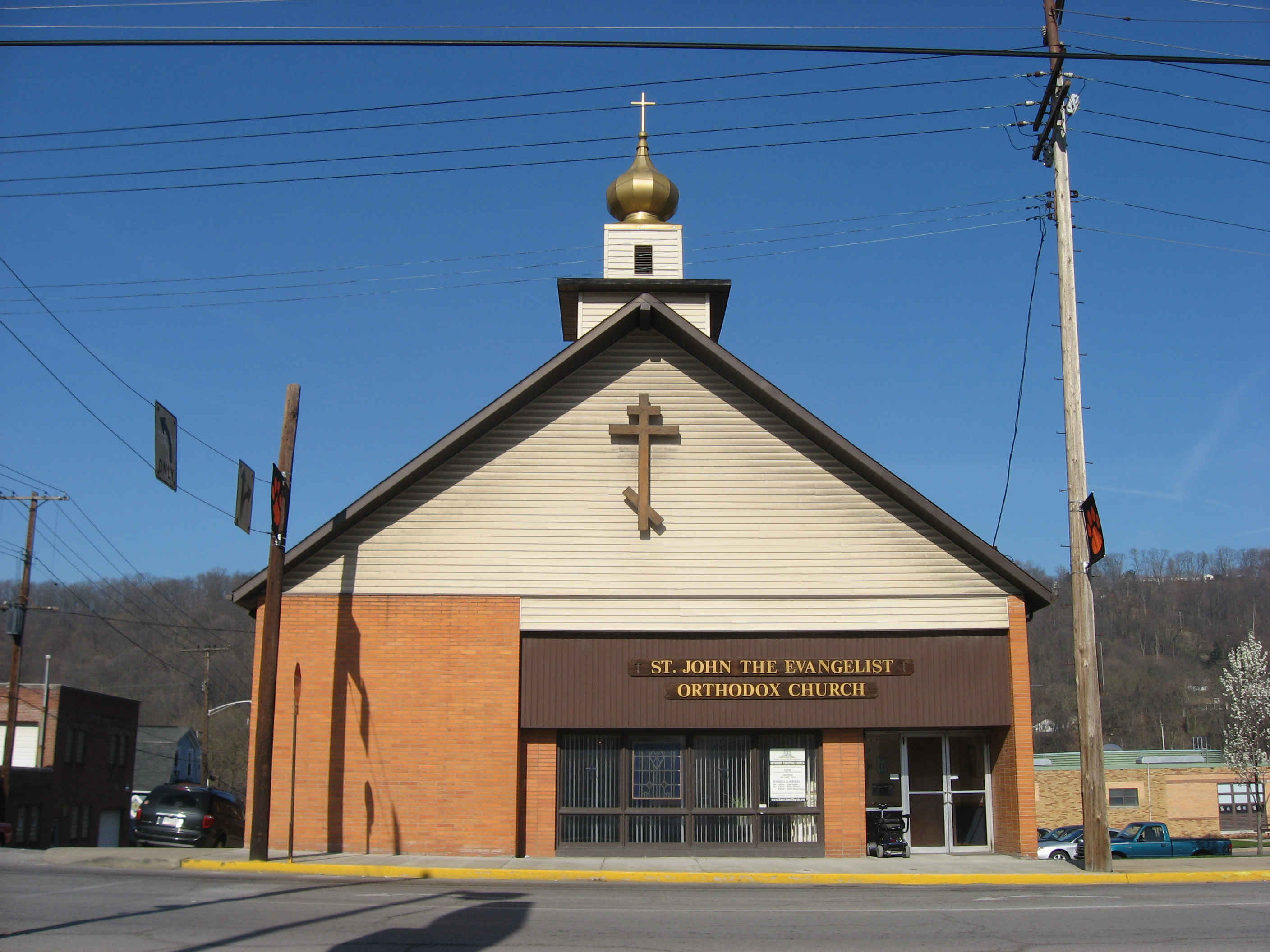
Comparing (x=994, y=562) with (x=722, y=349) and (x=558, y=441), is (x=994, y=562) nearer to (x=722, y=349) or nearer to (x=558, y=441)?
(x=722, y=349)

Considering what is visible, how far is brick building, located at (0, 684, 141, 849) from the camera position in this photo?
40125 millimetres

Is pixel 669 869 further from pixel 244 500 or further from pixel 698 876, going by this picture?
pixel 244 500

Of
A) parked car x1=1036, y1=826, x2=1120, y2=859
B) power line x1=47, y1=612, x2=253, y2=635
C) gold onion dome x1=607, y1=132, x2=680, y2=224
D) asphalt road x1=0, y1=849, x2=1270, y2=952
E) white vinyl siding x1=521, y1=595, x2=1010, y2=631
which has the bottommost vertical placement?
parked car x1=1036, y1=826, x2=1120, y2=859

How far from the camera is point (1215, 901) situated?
13.7 meters

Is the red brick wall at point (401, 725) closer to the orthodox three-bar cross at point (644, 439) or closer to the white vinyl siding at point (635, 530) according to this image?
the white vinyl siding at point (635, 530)

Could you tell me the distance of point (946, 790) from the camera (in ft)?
65.2

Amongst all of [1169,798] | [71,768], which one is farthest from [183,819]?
[1169,798]

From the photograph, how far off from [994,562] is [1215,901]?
22.4 ft

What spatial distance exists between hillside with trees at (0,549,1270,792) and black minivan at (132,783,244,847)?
17208mm

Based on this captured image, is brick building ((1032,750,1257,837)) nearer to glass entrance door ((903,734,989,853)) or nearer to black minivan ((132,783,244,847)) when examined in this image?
glass entrance door ((903,734,989,853))

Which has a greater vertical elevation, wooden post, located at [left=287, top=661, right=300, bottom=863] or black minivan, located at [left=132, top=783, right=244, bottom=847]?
wooden post, located at [left=287, top=661, right=300, bottom=863]

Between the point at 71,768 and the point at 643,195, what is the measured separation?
3449cm

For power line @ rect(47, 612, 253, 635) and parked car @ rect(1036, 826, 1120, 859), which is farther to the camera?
power line @ rect(47, 612, 253, 635)

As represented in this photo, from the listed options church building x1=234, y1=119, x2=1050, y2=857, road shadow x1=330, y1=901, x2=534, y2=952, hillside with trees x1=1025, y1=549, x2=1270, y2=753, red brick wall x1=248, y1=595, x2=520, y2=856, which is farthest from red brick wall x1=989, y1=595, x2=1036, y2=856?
hillside with trees x1=1025, y1=549, x2=1270, y2=753
